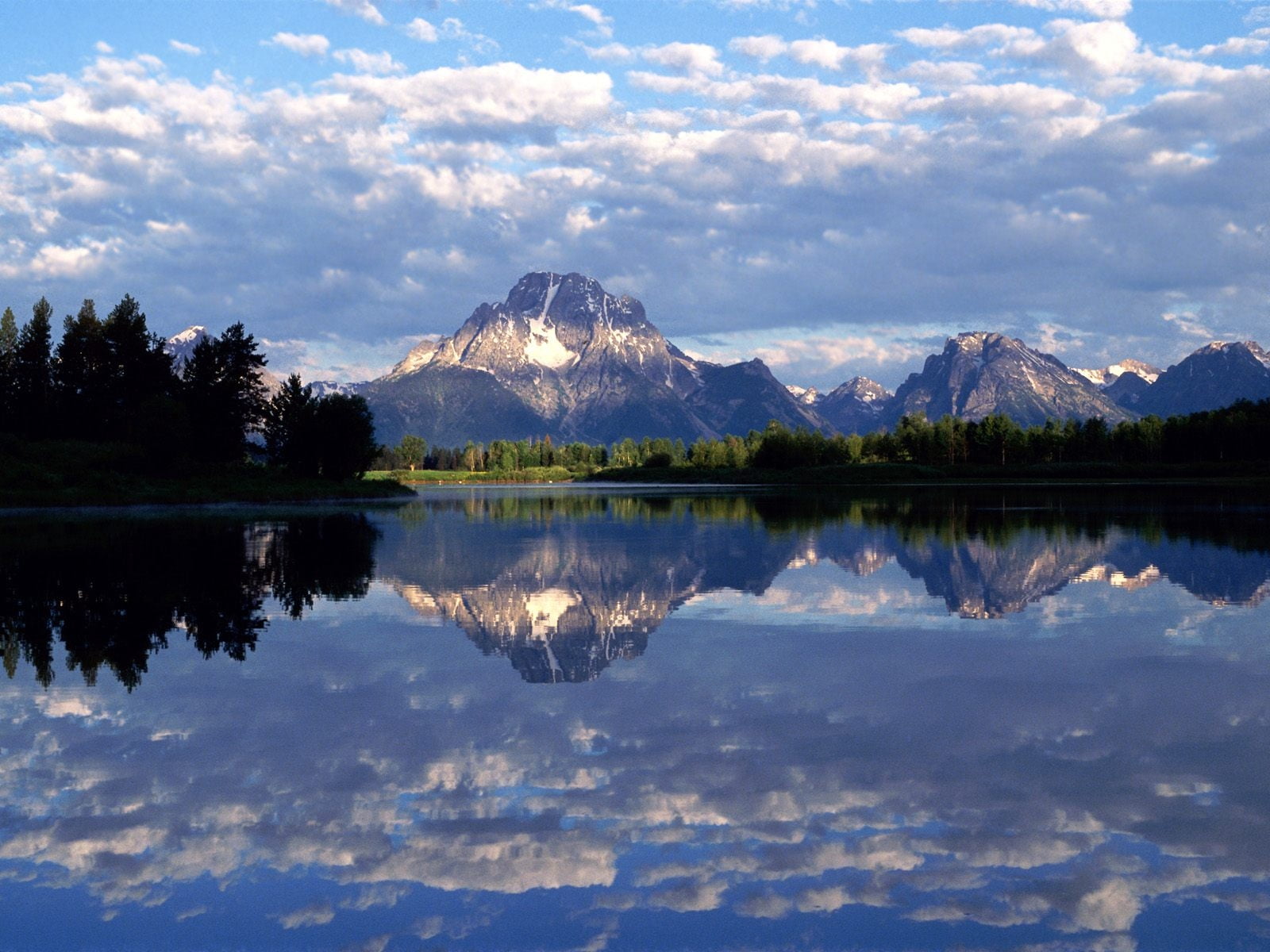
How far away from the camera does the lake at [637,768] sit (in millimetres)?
8602

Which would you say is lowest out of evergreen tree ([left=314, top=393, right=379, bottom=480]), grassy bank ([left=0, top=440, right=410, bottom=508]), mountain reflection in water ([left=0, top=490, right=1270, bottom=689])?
mountain reflection in water ([left=0, top=490, right=1270, bottom=689])

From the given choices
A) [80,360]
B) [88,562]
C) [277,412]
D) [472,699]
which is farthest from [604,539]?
[277,412]

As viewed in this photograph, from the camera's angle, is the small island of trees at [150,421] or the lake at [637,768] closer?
the lake at [637,768]

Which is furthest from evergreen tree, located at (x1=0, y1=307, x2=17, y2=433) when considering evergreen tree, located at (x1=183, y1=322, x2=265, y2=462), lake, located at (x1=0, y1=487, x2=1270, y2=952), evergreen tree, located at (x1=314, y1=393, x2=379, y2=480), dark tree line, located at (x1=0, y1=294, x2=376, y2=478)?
lake, located at (x1=0, y1=487, x2=1270, y2=952)

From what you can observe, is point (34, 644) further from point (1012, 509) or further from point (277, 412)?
point (277, 412)

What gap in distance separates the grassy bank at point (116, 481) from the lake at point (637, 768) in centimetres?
6195

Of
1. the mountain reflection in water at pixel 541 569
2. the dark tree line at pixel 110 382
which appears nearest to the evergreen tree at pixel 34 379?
the dark tree line at pixel 110 382

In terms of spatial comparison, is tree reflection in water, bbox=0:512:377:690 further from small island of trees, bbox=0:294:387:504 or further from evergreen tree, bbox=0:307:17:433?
evergreen tree, bbox=0:307:17:433

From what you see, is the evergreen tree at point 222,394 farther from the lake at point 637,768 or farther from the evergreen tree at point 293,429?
the lake at point 637,768

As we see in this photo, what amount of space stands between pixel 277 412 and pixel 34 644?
12227 cm

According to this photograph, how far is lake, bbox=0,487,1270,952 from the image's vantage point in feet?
28.2

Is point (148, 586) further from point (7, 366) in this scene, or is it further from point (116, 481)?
point (7, 366)

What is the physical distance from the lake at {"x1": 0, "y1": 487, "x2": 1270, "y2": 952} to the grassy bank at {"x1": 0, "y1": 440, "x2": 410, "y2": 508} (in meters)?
61.9

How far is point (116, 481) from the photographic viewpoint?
9044 centimetres
